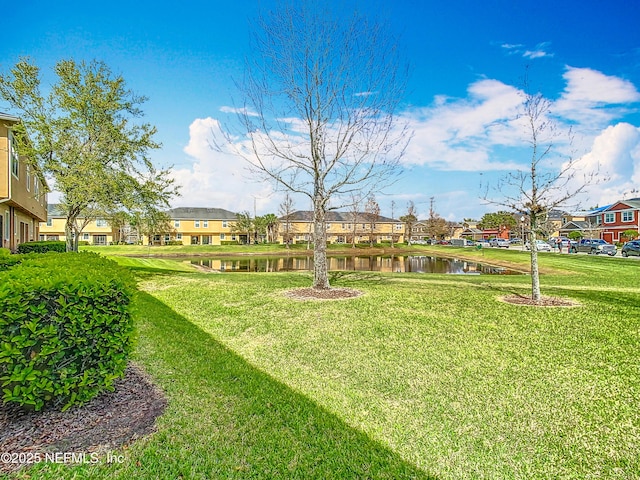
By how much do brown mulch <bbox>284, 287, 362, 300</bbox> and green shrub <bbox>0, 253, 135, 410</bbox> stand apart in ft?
21.6

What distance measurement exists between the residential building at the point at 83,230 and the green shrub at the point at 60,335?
5510cm

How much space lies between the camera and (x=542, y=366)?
17.5 feet

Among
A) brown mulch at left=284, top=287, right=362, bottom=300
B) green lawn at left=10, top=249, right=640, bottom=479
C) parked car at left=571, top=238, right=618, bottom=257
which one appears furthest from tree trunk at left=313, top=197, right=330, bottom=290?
parked car at left=571, top=238, right=618, bottom=257

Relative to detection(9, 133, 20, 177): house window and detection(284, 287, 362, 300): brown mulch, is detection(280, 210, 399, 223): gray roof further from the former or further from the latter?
detection(284, 287, 362, 300): brown mulch

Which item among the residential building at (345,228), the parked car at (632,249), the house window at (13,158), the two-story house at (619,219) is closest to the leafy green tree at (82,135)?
the house window at (13,158)

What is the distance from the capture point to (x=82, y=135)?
50.0 ft

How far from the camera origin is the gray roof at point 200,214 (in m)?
60.2

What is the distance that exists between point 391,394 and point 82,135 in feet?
52.0

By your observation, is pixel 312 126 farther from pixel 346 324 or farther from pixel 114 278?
pixel 114 278

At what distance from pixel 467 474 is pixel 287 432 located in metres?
1.58

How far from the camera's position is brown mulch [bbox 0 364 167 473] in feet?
10.7

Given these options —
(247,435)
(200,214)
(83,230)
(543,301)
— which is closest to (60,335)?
(247,435)

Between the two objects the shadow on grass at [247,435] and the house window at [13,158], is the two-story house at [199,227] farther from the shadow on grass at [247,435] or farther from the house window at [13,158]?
the shadow on grass at [247,435]

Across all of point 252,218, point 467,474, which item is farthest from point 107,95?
point 252,218
